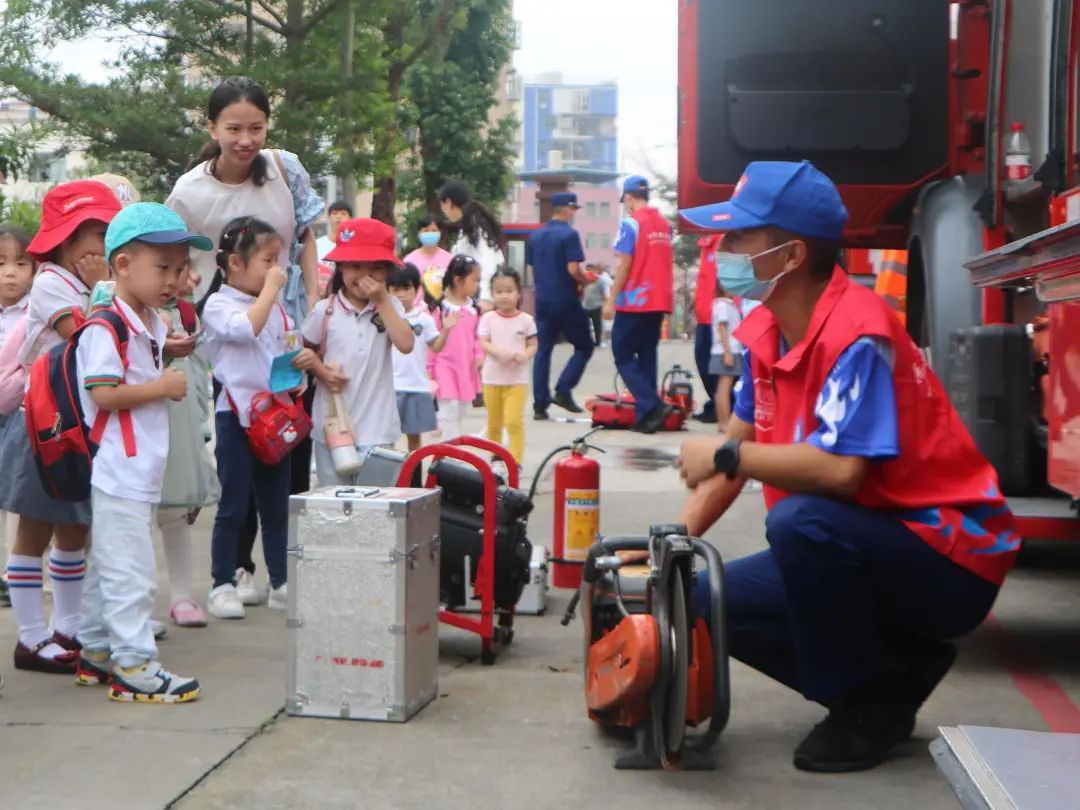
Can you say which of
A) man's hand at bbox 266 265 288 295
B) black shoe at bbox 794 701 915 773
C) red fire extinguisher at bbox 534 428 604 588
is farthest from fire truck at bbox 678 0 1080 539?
man's hand at bbox 266 265 288 295

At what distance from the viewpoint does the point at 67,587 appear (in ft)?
18.4

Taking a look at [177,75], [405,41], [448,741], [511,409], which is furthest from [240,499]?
[405,41]

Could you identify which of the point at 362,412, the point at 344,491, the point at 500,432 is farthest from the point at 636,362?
the point at 344,491

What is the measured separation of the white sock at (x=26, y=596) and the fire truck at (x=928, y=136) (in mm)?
3261

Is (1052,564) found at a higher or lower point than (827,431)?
lower

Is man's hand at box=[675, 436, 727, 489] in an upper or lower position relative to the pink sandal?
upper

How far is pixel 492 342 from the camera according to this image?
34.4ft

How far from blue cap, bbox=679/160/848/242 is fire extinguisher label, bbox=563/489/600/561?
8.01ft

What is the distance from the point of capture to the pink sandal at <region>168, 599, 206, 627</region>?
612 centimetres

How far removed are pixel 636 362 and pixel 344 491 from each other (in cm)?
881

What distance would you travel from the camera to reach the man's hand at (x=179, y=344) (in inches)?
210

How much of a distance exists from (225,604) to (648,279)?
24.7 ft

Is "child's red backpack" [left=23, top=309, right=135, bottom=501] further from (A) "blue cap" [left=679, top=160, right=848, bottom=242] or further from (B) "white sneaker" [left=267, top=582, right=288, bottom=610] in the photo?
(A) "blue cap" [left=679, top=160, right=848, bottom=242]

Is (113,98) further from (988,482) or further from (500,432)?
(988,482)
